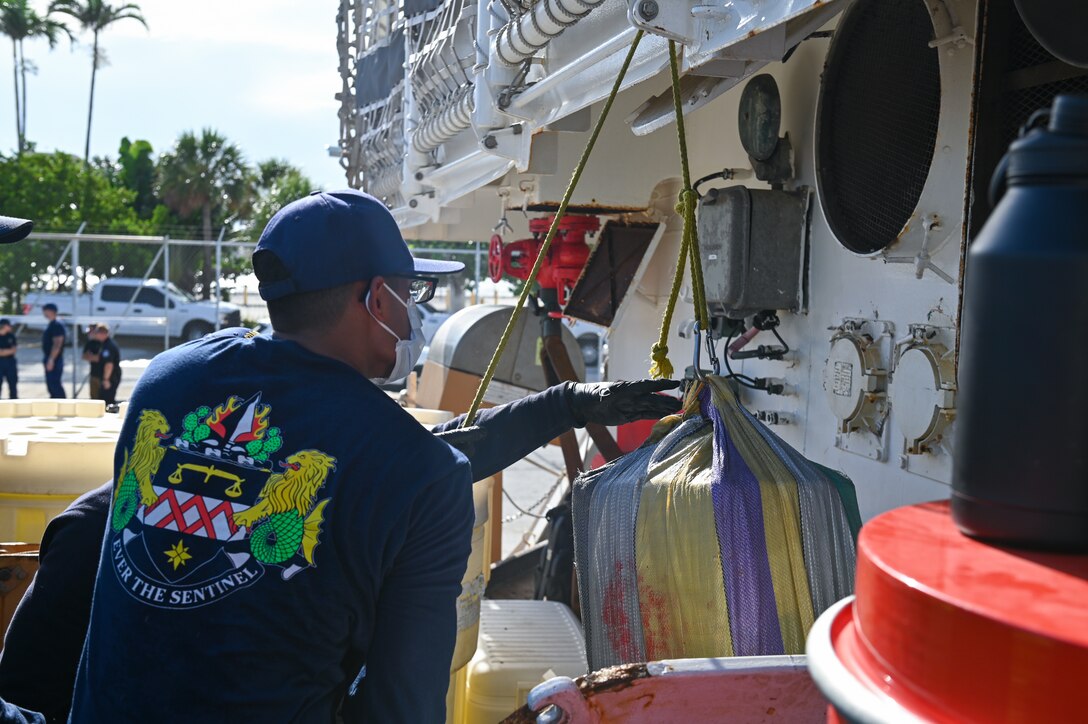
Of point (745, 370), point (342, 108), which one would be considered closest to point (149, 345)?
point (342, 108)

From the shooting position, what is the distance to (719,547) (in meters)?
2.18

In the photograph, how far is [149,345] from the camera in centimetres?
2316

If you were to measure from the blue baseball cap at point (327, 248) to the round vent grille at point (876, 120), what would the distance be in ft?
5.21

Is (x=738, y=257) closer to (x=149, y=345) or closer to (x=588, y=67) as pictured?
(x=588, y=67)

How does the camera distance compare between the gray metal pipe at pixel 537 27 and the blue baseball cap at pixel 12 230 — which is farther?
the gray metal pipe at pixel 537 27

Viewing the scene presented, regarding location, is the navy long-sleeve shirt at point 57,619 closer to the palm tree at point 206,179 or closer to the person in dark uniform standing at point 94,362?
the person in dark uniform standing at point 94,362

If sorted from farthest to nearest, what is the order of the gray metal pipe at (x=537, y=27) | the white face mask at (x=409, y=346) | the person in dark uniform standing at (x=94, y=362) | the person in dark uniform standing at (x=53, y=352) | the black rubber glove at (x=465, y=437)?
the person in dark uniform standing at (x=53, y=352)
the person in dark uniform standing at (x=94, y=362)
the gray metal pipe at (x=537, y=27)
the black rubber glove at (x=465, y=437)
the white face mask at (x=409, y=346)

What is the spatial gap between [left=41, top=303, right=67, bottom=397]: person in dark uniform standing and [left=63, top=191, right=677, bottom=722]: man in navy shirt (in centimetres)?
1350

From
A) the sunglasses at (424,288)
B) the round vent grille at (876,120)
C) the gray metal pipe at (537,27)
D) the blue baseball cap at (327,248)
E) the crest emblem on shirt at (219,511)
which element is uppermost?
the gray metal pipe at (537,27)

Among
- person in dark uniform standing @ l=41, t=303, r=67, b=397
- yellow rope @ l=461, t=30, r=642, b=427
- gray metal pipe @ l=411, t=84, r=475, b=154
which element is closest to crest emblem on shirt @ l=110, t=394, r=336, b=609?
yellow rope @ l=461, t=30, r=642, b=427

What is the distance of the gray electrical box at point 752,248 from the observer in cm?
344

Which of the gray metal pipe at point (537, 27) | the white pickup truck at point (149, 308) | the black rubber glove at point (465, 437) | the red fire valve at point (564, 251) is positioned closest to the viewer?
the black rubber glove at point (465, 437)

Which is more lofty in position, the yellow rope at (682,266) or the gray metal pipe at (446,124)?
the gray metal pipe at (446,124)

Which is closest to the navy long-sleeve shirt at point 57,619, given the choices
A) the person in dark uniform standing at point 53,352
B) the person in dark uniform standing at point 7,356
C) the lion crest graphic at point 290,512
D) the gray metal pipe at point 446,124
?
the lion crest graphic at point 290,512
